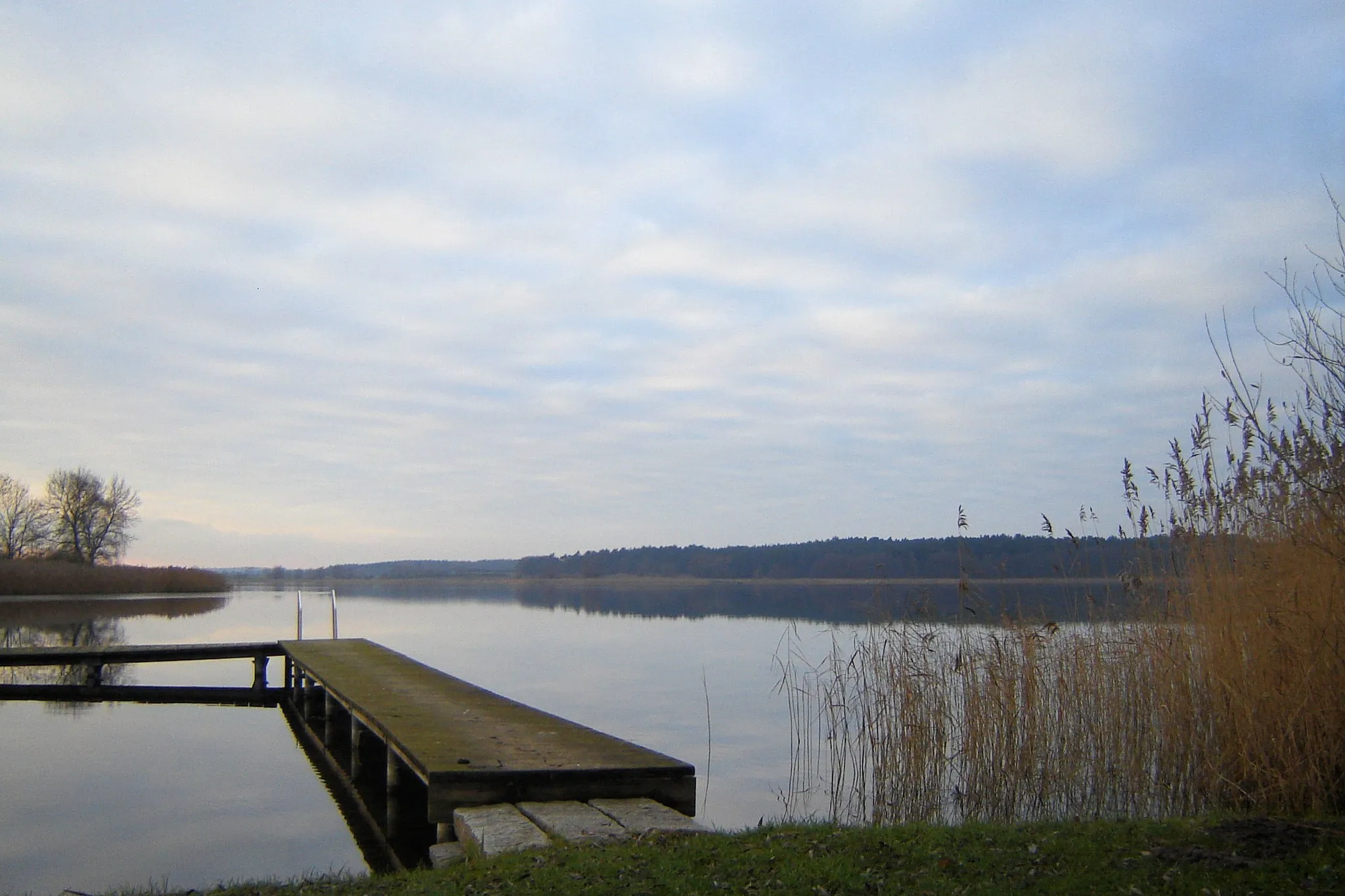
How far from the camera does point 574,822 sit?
5.93 meters

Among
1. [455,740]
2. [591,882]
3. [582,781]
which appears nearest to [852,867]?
[591,882]

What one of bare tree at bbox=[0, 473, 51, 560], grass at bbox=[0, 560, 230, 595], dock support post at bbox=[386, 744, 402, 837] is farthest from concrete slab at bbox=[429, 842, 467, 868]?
bare tree at bbox=[0, 473, 51, 560]

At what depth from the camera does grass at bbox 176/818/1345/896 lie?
4453 mm

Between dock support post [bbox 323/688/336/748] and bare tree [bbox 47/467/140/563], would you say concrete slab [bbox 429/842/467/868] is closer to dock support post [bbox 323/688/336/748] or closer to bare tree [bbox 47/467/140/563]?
dock support post [bbox 323/688/336/748]

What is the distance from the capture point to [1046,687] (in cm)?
890

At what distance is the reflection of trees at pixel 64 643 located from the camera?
1967 centimetres

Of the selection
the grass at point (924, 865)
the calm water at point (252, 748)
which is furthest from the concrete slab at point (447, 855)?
the calm water at point (252, 748)

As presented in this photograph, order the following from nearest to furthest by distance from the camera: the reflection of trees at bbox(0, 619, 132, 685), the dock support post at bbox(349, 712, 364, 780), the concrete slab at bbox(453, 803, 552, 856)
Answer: the concrete slab at bbox(453, 803, 552, 856), the dock support post at bbox(349, 712, 364, 780), the reflection of trees at bbox(0, 619, 132, 685)

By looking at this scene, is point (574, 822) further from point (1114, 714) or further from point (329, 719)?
point (329, 719)

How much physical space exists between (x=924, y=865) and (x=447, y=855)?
109 inches

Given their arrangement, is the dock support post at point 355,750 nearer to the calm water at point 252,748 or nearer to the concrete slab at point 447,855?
the calm water at point 252,748

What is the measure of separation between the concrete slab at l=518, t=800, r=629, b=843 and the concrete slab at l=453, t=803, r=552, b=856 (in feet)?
0.23

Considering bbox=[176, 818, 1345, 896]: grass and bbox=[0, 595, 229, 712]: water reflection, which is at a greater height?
bbox=[176, 818, 1345, 896]: grass

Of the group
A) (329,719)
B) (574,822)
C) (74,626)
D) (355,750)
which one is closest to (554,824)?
(574,822)
